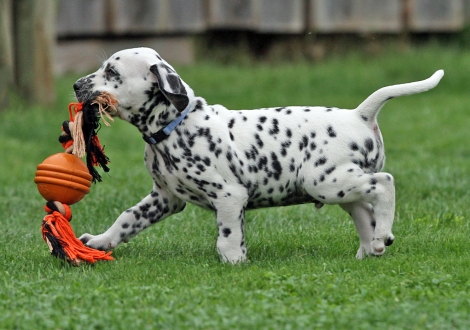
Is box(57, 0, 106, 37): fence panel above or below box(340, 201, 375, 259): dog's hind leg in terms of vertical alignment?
above

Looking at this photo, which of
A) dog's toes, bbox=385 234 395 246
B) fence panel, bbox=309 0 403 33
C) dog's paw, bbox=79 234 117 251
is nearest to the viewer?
dog's toes, bbox=385 234 395 246

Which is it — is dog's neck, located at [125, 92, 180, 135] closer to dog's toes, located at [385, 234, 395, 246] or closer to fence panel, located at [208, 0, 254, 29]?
dog's toes, located at [385, 234, 395, 246]

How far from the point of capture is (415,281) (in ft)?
16.3

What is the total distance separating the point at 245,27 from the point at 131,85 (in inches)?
410

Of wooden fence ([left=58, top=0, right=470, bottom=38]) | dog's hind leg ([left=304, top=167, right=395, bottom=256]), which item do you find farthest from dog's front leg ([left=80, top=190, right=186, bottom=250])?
wooden fence ([left=58, top=0, right=470, bottom=38])

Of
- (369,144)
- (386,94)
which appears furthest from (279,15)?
(369,144)

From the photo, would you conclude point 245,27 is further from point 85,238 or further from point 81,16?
point 85,238

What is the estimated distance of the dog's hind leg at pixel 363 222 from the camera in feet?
19.2

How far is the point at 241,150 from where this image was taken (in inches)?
224

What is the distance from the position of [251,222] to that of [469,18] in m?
11.2

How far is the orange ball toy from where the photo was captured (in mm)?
5691

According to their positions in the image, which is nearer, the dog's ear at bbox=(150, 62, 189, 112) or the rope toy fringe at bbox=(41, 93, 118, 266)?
the dog's ear at bbox=(150, 62, 189, 112)

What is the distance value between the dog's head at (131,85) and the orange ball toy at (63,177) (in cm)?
44

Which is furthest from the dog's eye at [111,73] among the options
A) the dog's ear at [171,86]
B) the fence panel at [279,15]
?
the fence panel at [279,15]
